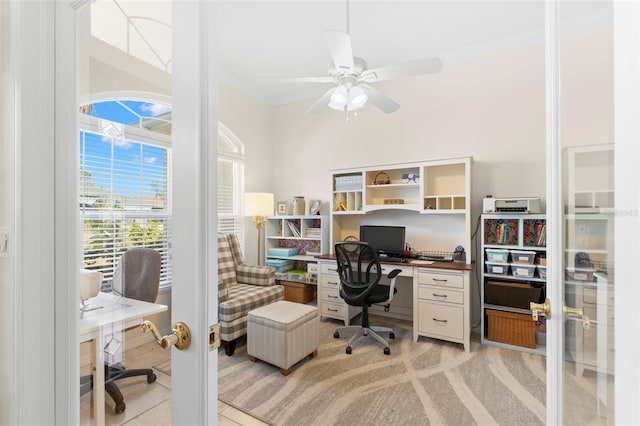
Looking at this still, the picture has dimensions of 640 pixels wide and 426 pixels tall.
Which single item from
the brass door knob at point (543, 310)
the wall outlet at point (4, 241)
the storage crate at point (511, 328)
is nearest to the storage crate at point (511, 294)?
the storage crate at point (511, 328)

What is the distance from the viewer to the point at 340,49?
1.88 m

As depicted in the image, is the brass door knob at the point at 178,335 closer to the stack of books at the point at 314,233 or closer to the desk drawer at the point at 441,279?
the desk drawer at the point at 441,279

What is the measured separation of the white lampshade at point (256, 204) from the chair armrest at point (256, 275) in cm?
76

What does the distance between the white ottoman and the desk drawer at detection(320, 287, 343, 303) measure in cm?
91

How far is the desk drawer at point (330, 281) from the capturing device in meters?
3.41

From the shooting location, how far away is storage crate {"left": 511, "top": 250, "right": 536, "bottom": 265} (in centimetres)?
264

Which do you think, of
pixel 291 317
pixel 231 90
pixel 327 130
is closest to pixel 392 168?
pixel 327 130

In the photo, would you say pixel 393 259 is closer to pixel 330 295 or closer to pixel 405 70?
pixel 330 295

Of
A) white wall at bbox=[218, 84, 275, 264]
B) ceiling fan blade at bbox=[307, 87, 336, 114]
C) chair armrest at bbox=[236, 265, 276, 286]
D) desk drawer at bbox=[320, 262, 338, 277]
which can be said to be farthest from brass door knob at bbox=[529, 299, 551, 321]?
white wall at bbox=[218, 84, 275, 264]

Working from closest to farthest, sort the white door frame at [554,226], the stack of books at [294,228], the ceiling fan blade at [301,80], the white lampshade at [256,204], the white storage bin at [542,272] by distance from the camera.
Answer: the white door frame at [554,226] < the ceiling fan blade at [301,80] < the white storage bin at [542,272] < the white lampshade at [256,204] < the stack of books at [294,228]

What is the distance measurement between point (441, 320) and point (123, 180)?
284 centimetres

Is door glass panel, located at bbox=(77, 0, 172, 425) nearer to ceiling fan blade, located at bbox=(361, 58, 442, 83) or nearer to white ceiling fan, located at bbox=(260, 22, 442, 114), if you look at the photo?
white ceiling fan, located at bbox=(260, 22, 442, 114)

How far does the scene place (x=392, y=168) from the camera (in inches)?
132

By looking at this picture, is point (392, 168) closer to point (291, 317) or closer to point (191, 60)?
point (291, 317)
